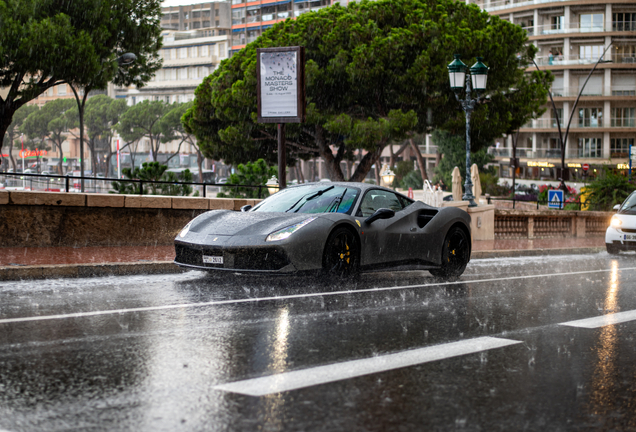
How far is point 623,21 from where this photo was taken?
77625mm

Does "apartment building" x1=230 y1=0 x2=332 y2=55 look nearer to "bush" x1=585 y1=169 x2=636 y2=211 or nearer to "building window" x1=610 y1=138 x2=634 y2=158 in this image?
"building window" x1=610 y1=138 x2=634 y2=158

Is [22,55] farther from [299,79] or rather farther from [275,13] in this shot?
[275,13]

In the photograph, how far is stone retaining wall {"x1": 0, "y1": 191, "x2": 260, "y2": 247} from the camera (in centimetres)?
1247

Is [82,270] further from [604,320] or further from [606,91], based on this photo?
[606,91]

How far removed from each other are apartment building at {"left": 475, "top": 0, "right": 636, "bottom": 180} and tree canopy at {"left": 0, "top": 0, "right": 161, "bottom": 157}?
5665 cm

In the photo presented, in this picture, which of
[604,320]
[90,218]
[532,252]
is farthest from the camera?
[532,252]

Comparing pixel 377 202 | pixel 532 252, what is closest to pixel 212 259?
pixel 377 202

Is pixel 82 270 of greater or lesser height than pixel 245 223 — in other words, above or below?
below

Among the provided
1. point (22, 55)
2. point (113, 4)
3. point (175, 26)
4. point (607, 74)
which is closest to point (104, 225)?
point (22, 55)

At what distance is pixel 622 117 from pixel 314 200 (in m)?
74.9

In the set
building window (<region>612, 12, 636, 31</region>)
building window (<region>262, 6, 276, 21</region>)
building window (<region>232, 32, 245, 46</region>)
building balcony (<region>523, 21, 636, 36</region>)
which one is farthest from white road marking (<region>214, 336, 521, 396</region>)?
building window (<region>232, 32, 245, 46</region>)

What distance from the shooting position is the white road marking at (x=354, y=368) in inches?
184

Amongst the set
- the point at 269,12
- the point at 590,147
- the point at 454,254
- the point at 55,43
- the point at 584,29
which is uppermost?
the point at 269,12

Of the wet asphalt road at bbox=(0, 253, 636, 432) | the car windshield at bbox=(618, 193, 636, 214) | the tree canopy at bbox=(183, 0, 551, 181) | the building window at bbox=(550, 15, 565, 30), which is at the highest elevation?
the building window at bbox=(550, 15, 565, 30)
